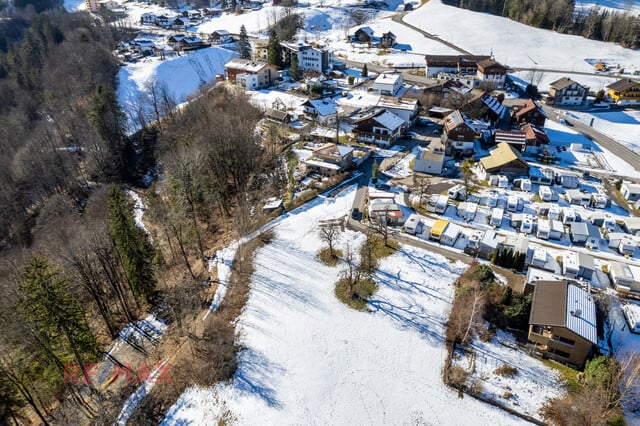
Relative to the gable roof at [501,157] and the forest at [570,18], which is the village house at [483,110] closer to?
the gable roof at [501,157]

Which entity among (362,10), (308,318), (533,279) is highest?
(362,10)

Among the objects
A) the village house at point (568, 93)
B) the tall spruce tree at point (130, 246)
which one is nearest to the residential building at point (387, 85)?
the village house at point (568, 93)

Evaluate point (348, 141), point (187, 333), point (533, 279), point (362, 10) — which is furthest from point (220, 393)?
point (362, 10)

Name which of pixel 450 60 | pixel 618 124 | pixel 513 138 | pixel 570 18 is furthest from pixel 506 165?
pixel 570 18

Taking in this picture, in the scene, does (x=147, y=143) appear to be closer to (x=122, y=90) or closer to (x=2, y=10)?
(x=122, y=90)

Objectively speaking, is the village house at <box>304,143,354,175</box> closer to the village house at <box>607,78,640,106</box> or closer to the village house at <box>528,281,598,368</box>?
the village house at <box>528,281,598,368</box>

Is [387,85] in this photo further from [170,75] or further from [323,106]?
[170,75]
